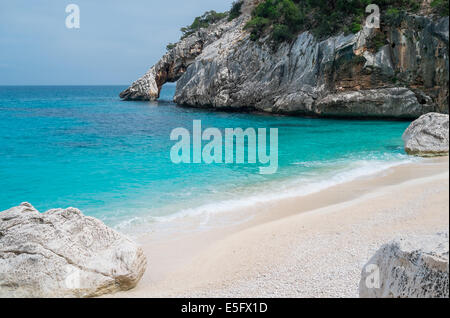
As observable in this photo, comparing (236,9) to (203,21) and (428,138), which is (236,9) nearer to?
(203,21)

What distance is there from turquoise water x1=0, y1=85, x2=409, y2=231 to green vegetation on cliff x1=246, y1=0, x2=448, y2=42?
8.53 m

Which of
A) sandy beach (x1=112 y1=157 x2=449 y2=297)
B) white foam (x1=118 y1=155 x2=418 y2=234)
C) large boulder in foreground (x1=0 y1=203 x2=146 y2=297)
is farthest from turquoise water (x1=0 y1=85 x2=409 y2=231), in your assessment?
large boulder in foreground (x1=0 y1=203 x2=146 y2=297)

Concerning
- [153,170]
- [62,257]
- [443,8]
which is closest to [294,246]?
[62,257]

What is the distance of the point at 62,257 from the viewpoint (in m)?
4.92

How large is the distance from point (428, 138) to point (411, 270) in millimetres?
13251

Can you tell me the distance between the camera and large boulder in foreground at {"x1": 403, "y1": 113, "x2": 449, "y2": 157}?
13516 mm

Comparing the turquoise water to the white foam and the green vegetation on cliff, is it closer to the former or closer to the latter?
the white foam

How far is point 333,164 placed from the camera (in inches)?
550

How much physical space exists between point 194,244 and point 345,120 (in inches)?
965

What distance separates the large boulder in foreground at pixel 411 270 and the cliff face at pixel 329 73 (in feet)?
58.7

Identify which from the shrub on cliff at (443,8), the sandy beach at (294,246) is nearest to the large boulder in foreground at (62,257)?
the sandy beach at (294,246)

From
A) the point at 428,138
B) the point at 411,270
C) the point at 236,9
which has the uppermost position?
the point at 236,9

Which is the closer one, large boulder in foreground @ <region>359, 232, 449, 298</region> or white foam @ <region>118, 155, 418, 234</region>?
large boulder in foreground @ <region>359, 232, 449, 298</region>
